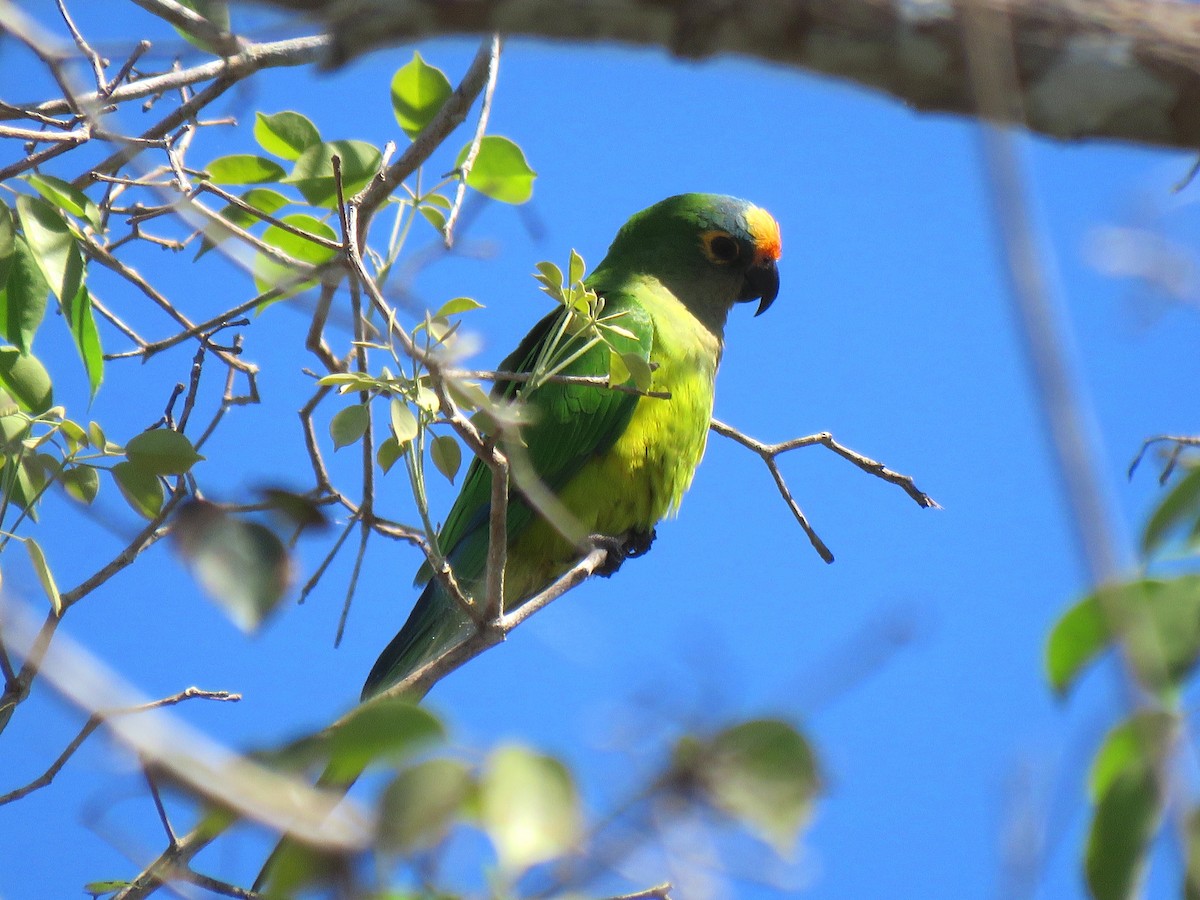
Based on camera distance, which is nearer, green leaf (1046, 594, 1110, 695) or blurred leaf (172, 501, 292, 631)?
green leaf (1046, 594, 1110, 695)

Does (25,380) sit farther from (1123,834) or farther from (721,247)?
(721,247)

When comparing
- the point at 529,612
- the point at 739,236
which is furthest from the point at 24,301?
the point at 739,236

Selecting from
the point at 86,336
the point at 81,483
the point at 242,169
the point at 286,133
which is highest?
the point at 286,133

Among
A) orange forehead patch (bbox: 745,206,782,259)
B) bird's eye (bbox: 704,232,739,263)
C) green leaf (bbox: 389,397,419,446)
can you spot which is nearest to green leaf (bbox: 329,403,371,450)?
green leaf (bbox: 389,397,419,446)

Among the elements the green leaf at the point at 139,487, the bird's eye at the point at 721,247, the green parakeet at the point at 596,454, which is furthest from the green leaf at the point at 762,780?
the bird's eye at the point at 721,247

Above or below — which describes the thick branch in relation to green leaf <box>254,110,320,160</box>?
below

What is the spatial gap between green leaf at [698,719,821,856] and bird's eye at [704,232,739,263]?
3.36 m

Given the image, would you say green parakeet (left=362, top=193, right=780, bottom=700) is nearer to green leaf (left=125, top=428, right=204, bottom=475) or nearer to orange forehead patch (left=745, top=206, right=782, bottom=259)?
orange forehead patch (left=745, top=206, right=782, bottom=259)

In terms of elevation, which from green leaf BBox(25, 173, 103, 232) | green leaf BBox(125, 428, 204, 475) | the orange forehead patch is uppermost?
the orange forehead patch

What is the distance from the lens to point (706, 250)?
4.04 metres

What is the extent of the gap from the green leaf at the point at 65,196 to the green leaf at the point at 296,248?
285mm

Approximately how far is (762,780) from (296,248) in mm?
1785

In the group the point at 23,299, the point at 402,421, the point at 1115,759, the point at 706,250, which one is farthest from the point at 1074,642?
the point at 706,250

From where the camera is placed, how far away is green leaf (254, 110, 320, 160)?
2.26 m
